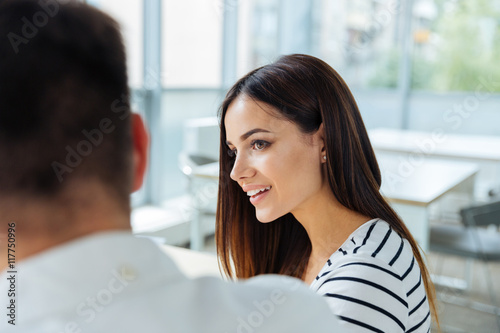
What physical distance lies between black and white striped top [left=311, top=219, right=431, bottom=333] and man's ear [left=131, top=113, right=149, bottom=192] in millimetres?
568

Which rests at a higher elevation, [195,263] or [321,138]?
[321,138]

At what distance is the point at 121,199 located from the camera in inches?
22.2

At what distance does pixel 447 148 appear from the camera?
417cm

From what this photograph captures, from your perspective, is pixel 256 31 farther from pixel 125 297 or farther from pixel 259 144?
pixel 125 297

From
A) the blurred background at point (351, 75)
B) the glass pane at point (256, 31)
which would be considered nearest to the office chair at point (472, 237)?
the blurred background at point (351, 75)

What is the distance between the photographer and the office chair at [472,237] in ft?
9.02

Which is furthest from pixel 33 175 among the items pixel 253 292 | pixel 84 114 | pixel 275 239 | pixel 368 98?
pixel 368 98

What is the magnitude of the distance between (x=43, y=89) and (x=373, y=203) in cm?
95

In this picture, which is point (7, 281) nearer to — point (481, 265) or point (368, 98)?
point (481, 265)

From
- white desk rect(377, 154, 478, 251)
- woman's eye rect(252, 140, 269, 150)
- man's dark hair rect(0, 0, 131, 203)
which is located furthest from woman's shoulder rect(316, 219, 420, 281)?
white desk rect(377, 154, 478, 251)

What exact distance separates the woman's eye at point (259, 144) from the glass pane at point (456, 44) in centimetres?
453

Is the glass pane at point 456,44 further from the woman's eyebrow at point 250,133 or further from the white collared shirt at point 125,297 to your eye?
the white collared shirt at point 125,297

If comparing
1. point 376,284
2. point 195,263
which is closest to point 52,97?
point 376,284

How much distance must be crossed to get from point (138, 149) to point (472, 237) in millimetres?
2830
